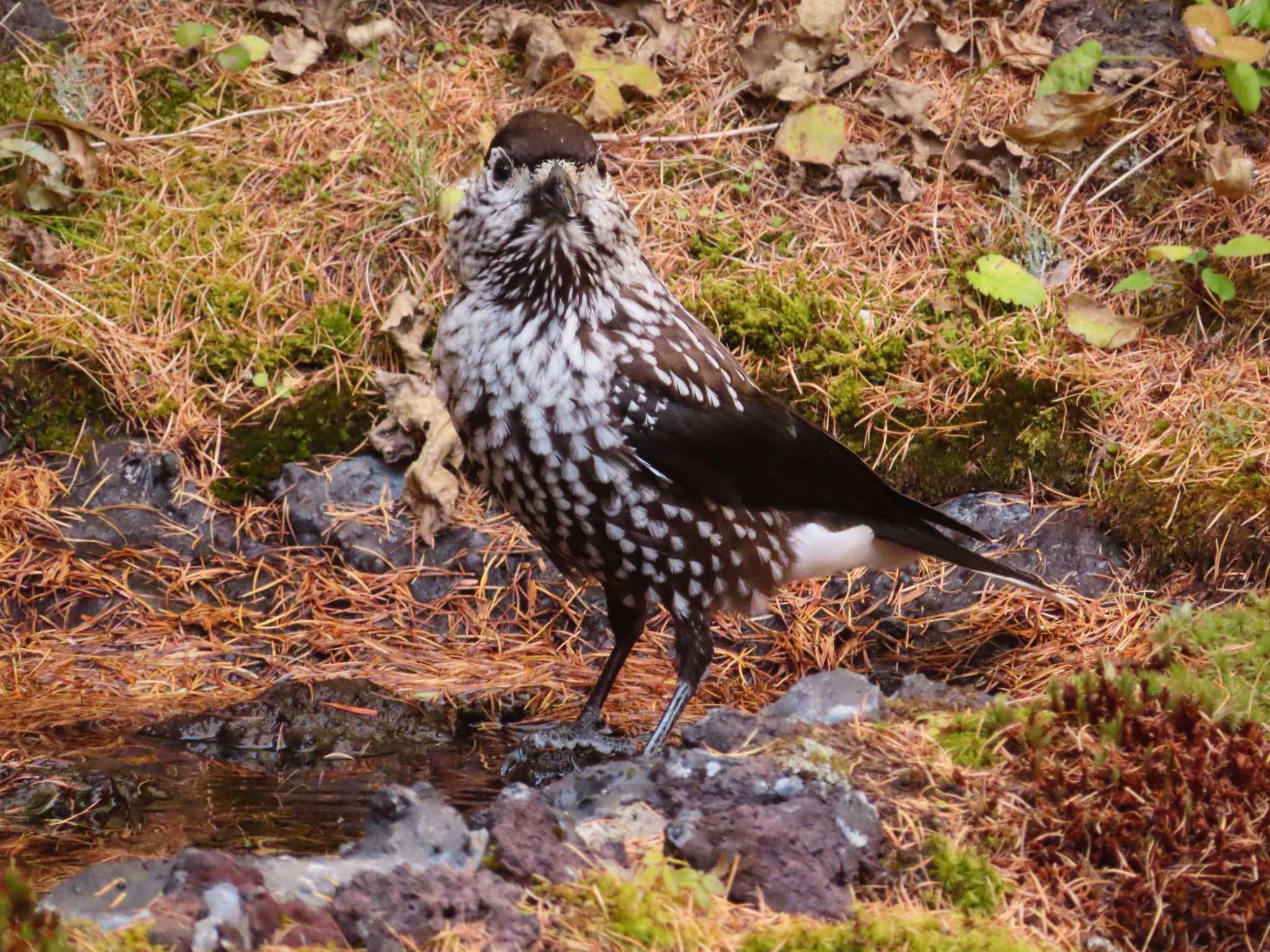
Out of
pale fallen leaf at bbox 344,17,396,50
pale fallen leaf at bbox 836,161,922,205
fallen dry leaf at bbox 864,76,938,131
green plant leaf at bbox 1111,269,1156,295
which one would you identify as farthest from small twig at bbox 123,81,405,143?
green plant leaf at bbox 1111,269,1156,295

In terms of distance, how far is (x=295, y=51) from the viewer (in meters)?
5.78

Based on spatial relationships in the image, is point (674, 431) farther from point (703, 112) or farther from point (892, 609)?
point (703, 112)

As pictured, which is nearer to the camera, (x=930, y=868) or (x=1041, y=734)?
(x=930, y=868)

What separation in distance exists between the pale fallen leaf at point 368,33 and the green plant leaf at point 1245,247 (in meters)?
3.58

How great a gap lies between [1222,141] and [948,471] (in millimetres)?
1779

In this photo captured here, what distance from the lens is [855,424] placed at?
471 centimetres

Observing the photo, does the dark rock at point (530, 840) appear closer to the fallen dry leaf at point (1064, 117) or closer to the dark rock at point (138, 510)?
the dark rock at point (138, 510)

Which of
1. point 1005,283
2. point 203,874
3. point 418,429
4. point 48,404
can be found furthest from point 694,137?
point 203,874

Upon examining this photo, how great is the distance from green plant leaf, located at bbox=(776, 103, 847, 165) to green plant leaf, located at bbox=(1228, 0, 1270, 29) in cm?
151

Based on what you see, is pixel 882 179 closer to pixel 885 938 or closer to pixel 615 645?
pixel 615 645

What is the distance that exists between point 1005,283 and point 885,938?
3.14m

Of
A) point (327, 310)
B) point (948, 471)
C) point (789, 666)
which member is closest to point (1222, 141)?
point (948, 471)

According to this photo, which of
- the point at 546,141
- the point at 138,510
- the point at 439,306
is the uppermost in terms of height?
the point at 546,141

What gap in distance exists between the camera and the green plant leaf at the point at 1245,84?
191 inches
